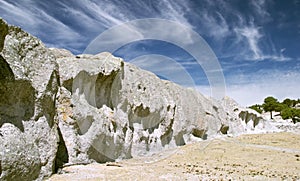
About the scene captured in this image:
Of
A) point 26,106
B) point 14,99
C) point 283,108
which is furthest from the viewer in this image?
point 283,108

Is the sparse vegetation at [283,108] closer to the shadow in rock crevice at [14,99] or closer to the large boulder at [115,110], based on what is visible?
the large boulder at [115,110]

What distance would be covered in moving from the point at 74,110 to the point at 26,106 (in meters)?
3.93

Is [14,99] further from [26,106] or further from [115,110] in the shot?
[115,110]

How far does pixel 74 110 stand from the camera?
13.7 meters

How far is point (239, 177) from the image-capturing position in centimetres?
1182

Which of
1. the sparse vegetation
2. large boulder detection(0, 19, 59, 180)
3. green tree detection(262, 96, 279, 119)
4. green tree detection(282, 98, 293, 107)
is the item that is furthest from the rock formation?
green tree detection(282, 98, 293, 107)

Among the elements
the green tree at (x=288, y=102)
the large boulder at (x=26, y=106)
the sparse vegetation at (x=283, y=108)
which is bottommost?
the large boulder at (x=26, y=106)

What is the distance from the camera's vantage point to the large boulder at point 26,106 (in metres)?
8.56

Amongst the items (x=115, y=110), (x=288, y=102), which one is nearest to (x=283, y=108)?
(x=288, y=102)

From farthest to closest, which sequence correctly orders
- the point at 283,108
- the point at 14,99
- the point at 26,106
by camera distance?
the point at 283,108, the point at 26,106, the point at 14,99

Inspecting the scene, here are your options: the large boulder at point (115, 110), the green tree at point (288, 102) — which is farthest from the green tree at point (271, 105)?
the large boulder at point (115, 110)

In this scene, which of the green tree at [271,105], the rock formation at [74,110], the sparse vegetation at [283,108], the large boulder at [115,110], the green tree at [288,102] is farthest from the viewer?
the green tree at [288,102]

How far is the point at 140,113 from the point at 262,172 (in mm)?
10181

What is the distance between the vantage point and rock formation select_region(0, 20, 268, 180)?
355 inches
